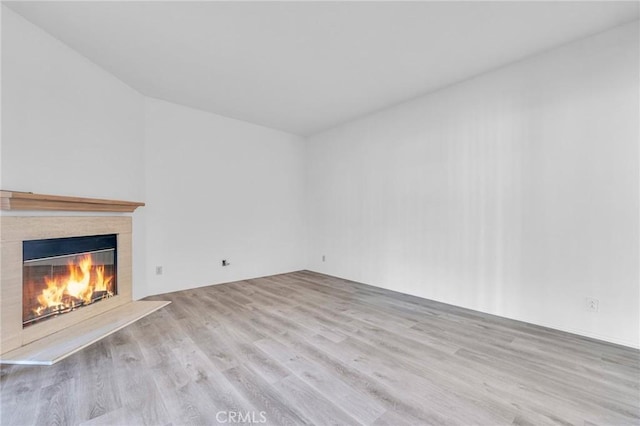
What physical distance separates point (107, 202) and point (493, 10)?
12.9 ft

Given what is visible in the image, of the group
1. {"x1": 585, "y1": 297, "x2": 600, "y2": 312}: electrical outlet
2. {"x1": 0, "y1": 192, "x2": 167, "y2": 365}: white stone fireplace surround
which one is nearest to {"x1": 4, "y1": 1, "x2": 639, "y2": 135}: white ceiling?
{"x1": 0, "y1": 192, "x2": 167, "y2": 365}: white stone fireplace surround

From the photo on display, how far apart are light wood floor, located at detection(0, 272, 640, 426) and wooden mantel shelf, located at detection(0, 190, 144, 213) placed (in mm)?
1182

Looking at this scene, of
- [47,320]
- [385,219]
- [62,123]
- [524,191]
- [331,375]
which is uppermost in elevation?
[62,123]

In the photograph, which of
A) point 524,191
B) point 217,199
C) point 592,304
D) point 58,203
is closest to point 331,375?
point 592,304

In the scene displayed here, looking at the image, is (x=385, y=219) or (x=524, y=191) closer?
(x=524, y=191)

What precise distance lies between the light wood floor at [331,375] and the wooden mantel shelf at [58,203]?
1.18m

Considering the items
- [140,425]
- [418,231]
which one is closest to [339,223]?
[418,231]

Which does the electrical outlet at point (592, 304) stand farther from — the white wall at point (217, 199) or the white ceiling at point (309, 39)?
the white wall at point (217, 199)

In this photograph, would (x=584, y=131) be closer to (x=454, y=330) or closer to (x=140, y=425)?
Answer: (x=454, y=330)

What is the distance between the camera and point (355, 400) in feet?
5.19

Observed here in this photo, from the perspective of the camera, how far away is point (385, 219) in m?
4.02

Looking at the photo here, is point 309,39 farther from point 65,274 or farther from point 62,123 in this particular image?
point 65,274

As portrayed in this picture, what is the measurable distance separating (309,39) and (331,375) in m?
2.74

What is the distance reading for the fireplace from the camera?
2221mm
